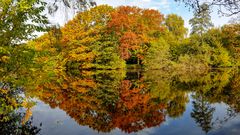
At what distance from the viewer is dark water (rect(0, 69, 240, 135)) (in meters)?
15.7

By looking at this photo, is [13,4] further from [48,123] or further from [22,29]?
[48,123]

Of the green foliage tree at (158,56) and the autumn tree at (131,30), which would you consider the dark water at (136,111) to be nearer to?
the green foliage tree at (158,56)

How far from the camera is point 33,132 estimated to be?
46.7 feet

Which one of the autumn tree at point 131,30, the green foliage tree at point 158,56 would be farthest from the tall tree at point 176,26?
the green foliage tree at point 158,56

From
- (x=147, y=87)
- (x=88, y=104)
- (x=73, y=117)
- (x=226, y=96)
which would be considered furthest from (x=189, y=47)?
(x=73, y=117)

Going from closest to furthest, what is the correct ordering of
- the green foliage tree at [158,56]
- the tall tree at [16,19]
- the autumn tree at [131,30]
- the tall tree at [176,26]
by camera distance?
the tall tree at [16,19]
the green foliage tree at [158,56]
the autumn tree at [131,30]
the tall tree at [176,26]

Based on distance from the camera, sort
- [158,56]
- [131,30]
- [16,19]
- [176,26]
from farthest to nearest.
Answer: [176,26] → [131,30] → [158,56] → [16,19]

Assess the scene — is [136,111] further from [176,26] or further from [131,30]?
[176,26]

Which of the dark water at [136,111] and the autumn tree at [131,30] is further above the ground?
the autumn tree at [131,30]

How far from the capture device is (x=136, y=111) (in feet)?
66.0

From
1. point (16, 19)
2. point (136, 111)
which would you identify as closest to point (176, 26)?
point (136, 111)

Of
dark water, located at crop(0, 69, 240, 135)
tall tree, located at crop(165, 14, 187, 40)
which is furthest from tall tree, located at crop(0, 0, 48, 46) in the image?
tall tree, located at crop(165, 14, 187, 40)

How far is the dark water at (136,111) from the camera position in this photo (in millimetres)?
15680


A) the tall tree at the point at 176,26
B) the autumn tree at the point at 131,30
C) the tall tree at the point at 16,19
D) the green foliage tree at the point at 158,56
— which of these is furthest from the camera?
the tall tree at the point at 176,26
